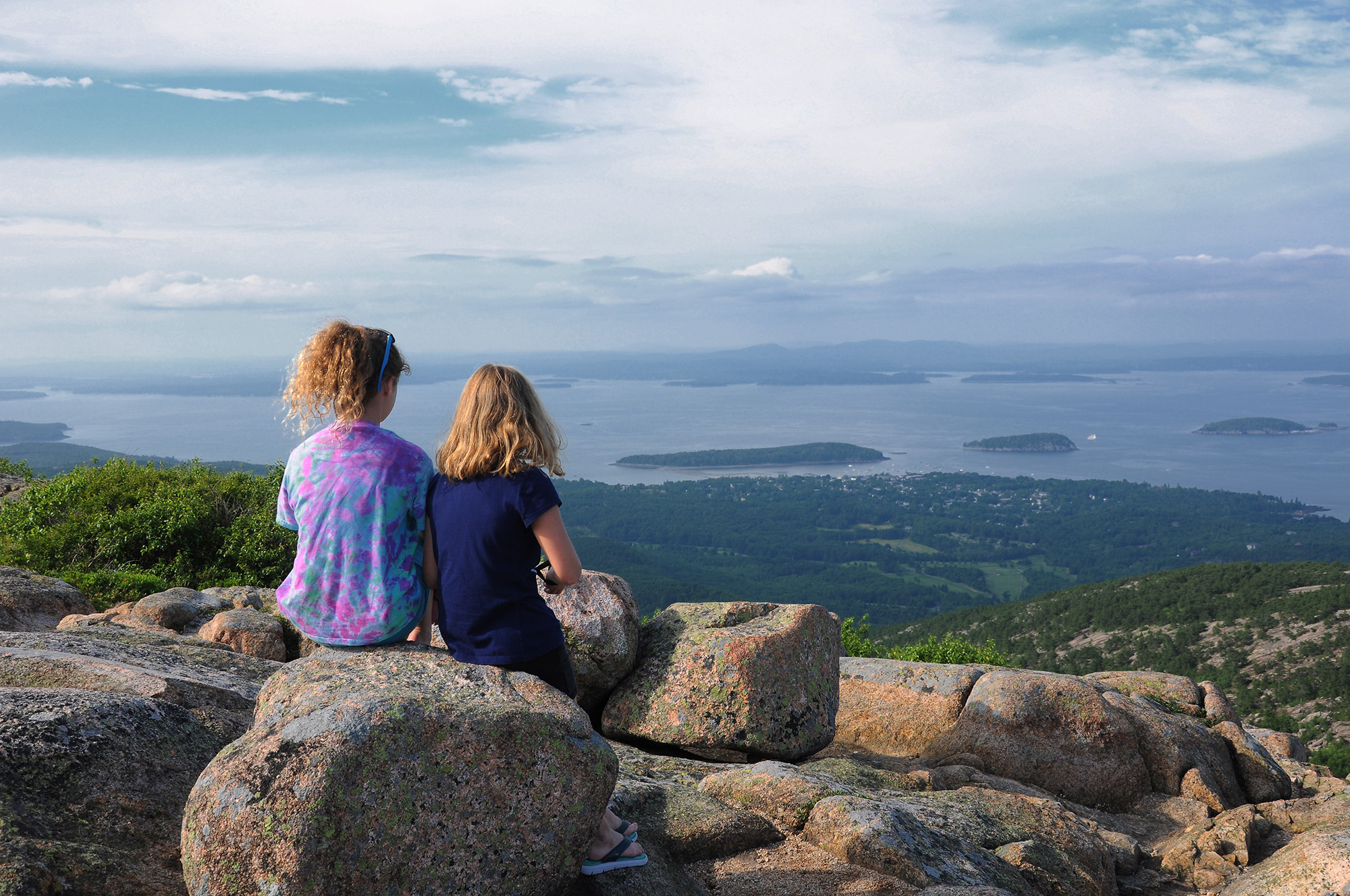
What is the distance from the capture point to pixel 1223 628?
49.3 meters

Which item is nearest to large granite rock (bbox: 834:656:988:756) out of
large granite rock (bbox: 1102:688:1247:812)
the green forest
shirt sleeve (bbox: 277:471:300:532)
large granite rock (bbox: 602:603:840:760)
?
large granite rock (bbox: 1102:688:1247:812)

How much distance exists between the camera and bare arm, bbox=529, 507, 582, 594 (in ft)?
14.4

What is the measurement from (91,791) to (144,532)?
57.8 feet

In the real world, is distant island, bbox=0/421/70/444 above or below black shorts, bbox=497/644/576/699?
below

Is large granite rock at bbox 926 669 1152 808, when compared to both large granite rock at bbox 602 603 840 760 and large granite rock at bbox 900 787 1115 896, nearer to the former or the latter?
large granite rock at bbox 900 787 1115 896

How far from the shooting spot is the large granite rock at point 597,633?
7449 millimetres

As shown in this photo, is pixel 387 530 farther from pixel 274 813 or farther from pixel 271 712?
pixel 274 813

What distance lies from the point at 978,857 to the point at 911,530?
14193cm

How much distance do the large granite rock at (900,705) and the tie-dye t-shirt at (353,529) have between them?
6.68 meters

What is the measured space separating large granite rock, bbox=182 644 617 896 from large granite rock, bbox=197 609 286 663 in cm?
555

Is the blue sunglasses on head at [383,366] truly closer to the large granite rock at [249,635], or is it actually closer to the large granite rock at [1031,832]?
the large granite rock at [1031,832]

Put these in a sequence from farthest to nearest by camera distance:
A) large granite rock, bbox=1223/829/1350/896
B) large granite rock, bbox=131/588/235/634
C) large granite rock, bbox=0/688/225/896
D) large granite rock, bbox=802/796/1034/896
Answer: large granite rock, bbox=131/588/235/634 < large granite rock, bbox=1223/829/1350/896 < large granite rock, bbox=802/796/1034/896 < large granite rock, bbox=0/688/225/896

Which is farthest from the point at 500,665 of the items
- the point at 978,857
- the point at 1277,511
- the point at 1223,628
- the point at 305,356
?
the point at 1277,511

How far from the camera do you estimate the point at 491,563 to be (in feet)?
14.5
